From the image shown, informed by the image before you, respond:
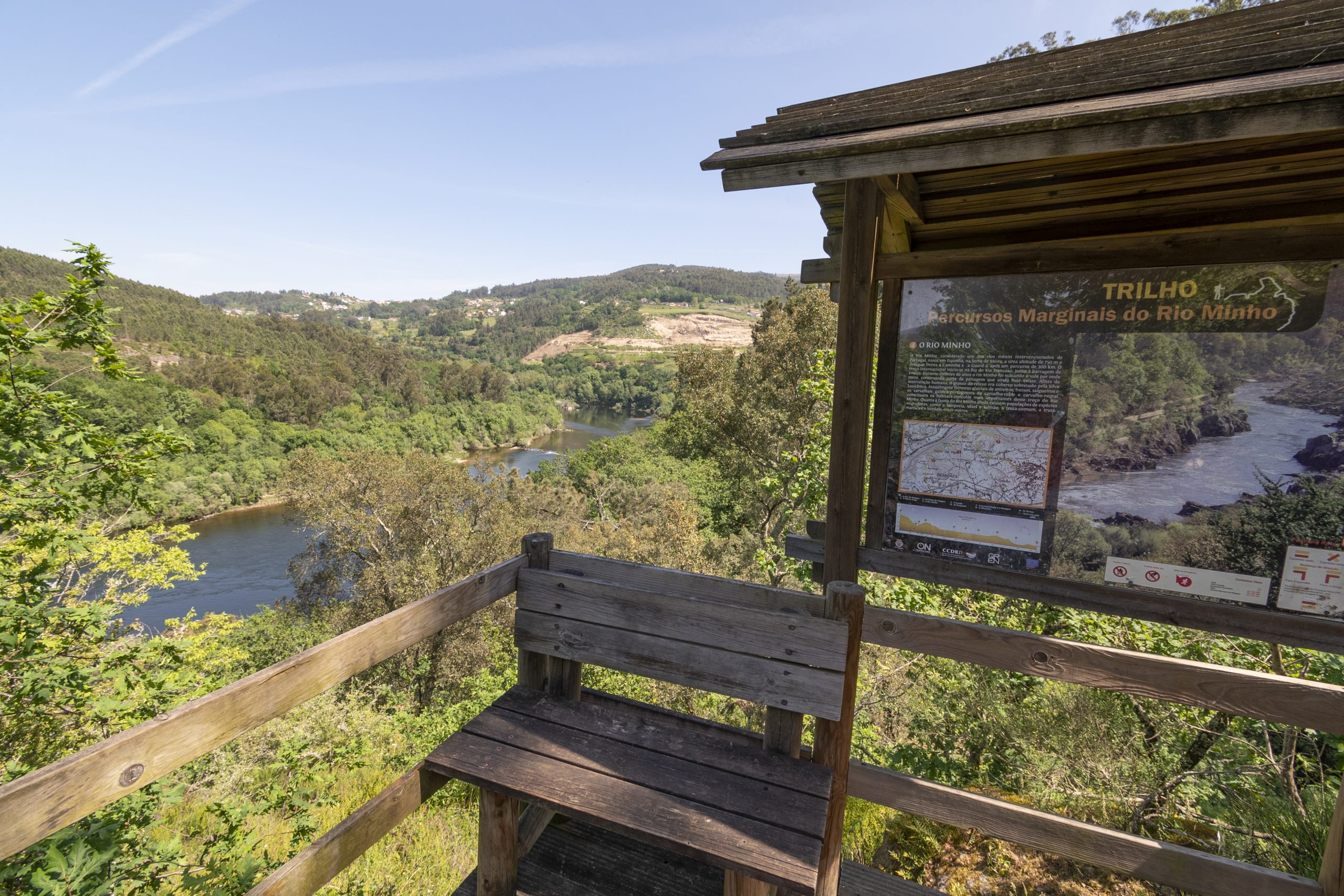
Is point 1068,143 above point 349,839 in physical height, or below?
above

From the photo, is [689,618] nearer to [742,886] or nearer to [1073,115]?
[742,886]

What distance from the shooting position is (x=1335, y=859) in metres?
1.88

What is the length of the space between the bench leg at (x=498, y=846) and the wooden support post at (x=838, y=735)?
884 mm

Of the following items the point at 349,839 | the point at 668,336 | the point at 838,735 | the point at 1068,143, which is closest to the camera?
the point at 349,839

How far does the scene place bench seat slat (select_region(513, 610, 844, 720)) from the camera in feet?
5.60

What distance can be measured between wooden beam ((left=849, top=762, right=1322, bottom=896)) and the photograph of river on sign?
41.3 inches

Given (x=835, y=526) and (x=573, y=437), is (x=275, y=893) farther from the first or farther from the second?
(x=573, y=437)

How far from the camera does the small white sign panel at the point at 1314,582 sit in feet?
6.10

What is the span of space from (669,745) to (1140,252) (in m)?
2.15

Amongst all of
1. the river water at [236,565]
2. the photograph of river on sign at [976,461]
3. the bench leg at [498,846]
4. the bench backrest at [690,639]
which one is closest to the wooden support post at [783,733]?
the bench backrest at [690,639]

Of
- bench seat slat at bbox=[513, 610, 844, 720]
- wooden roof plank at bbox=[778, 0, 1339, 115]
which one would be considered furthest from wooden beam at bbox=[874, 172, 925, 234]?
bench seat slat at bbox=[513, 610, 844, 720]

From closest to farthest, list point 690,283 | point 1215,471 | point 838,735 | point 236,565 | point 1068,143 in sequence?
point 1068,143, point 838,735, point 1215,471, point 236,565, point 690,283

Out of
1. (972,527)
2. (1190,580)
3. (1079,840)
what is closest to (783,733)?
(972,527)

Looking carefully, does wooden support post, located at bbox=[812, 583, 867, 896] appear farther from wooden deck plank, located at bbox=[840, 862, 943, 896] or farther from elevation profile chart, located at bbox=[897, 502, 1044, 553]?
elevation profile chart, located at bbox=[897, 502, 1044, 553]
